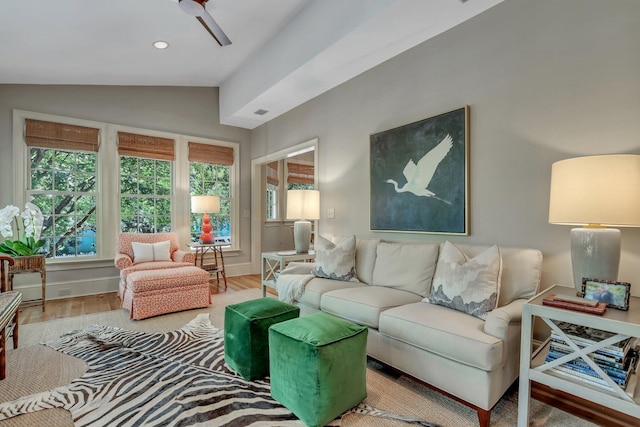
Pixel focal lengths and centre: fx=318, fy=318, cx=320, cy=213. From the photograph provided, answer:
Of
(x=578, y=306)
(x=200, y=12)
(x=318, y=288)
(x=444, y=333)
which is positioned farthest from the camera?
(x=318, y=288)

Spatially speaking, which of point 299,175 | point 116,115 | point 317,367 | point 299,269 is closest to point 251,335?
point 317,367

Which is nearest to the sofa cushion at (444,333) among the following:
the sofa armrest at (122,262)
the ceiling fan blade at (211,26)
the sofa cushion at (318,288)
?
the sofa cushion at (318,288)

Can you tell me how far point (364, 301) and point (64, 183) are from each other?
175 inches

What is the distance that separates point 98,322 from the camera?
10.9 feet

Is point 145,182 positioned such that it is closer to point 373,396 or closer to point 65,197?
point 65,197

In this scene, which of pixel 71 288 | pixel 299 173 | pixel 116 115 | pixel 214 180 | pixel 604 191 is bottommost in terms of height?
pixel 71 288

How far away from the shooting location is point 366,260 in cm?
314

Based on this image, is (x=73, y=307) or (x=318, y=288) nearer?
(x=318, y=288)

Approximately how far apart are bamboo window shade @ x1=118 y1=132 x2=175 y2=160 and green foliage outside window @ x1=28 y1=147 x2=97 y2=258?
42 centimetres

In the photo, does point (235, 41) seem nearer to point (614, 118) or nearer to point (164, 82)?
point (164, 82)

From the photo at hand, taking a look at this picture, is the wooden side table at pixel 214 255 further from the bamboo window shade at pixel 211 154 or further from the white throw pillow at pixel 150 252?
the bamboo window shade at pixel 211 154

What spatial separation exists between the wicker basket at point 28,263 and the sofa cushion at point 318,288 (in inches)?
123

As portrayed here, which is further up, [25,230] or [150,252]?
[25,230]

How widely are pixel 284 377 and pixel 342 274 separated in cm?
137
